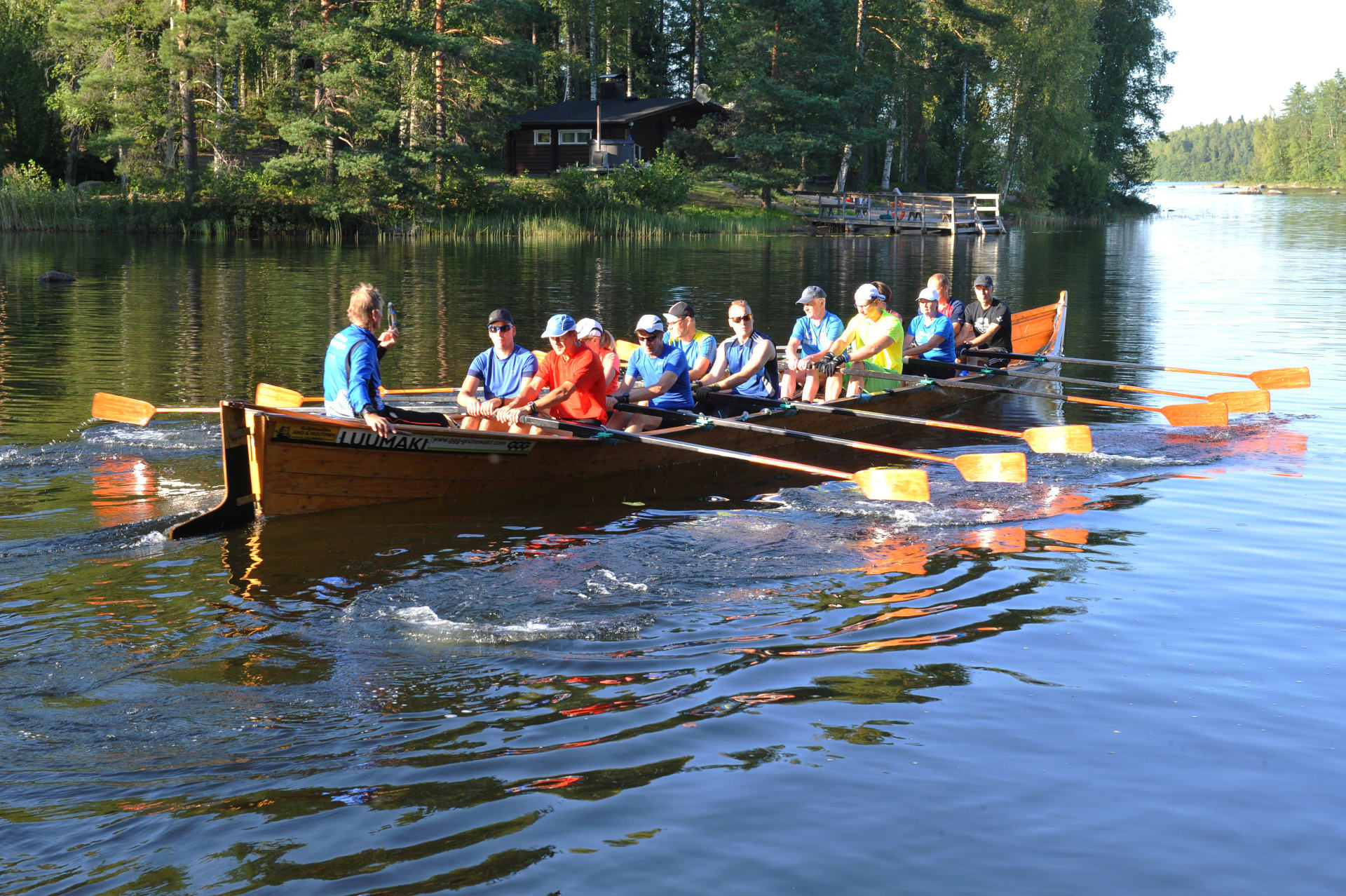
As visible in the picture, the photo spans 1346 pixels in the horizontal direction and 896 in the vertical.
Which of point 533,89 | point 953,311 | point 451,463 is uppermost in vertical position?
point 533,89

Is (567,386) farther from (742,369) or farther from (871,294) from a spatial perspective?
(871,294)

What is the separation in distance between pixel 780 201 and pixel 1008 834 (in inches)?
1899

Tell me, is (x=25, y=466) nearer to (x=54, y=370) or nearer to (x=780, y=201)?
(x=54, y=370)

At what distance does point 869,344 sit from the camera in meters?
12.7

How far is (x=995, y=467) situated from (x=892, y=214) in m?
41.2

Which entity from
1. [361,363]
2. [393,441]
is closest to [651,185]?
[393,441]

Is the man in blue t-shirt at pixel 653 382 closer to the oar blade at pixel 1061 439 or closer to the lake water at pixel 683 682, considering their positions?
the lake water at pixel 683 682

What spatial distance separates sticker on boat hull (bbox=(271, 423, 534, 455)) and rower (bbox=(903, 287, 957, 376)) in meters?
6.22

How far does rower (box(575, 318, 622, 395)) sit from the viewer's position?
9.78 meters

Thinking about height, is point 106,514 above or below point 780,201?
below

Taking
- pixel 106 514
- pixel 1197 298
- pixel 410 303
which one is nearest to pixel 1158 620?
pixel 106 514

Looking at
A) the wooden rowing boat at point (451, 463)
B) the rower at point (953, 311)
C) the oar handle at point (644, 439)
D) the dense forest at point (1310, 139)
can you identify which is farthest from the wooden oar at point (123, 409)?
the dense forest at point (1310, 139)

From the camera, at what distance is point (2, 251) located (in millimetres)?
30766

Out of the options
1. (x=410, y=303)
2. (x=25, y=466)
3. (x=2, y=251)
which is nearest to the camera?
(x=25, y=466)
